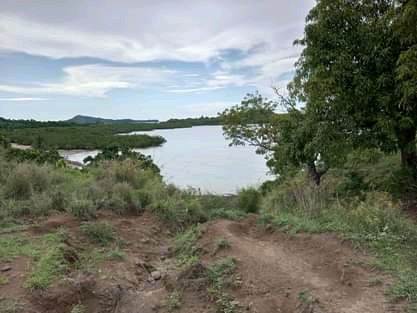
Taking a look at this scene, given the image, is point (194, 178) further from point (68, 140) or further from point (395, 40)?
point (68, 140)

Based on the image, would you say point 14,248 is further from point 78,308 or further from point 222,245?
point 222,245

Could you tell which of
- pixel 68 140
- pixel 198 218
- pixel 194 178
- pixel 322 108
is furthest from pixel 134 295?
pixel 68 140

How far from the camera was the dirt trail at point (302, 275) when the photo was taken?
11.2 ft

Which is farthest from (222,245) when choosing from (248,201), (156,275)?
(248,201)

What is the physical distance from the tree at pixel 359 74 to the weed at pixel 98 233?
4.91 metres

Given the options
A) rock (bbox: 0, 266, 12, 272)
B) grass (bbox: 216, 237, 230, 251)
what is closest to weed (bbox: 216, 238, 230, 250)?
grass (bbox: 216, 237, 230, 251)

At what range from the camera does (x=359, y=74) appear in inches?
320

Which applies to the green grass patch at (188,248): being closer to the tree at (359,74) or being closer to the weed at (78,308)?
the weed at (78,308)

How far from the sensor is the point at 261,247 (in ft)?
16.1

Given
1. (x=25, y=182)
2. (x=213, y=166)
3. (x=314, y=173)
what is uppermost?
(x=25, y=182)

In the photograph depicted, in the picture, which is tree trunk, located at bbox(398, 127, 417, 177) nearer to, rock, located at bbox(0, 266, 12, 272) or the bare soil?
the bare soil

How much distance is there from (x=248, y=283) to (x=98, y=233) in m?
2.26

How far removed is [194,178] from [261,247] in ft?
46.2

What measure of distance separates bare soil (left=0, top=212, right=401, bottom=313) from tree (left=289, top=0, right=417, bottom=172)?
13.4 feet
